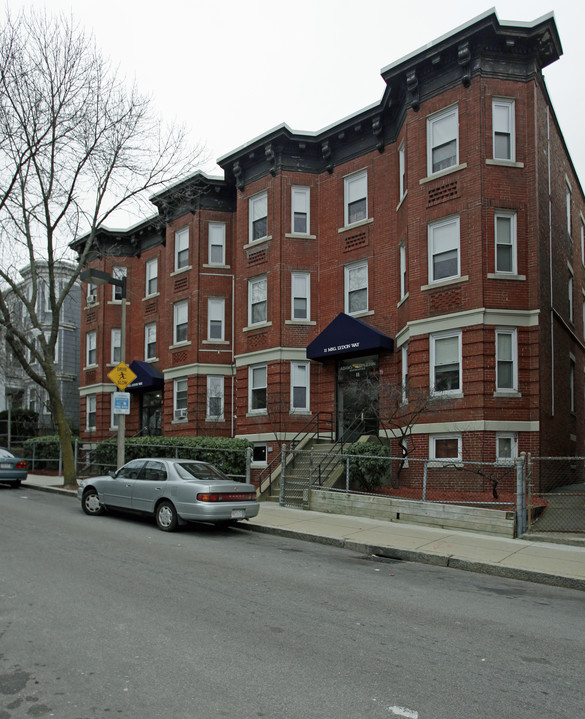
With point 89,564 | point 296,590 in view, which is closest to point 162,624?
point 296,590

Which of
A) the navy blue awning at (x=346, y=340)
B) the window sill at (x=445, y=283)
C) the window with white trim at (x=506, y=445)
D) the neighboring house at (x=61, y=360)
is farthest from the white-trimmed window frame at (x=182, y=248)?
the window with white trim at (x=506, y=445)

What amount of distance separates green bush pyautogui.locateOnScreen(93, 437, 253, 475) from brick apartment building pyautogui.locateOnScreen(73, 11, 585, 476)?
2858 mm

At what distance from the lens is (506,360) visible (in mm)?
16156

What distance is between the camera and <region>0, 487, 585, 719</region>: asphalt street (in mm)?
4426

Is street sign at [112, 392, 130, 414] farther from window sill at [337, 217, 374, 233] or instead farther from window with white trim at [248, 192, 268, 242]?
window sill at [337, 217, 374, 233]

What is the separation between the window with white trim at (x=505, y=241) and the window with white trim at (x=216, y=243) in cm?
1210

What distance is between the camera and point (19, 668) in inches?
194

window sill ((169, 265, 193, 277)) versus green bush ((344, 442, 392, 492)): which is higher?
window sill ((169, 265, 193, 277))

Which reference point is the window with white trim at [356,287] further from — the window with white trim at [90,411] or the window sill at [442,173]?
the window with white trim at [90,411]

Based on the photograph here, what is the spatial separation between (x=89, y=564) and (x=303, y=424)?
42.2 ft

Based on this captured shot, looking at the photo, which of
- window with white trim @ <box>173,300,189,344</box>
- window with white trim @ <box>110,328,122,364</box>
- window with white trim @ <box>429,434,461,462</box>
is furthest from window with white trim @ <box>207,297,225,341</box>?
window with white trim @ <box>429,434,461,462</box>

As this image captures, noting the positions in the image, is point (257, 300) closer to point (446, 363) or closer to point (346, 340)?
point (346, 340)

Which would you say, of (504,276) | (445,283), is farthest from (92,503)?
(504,276)

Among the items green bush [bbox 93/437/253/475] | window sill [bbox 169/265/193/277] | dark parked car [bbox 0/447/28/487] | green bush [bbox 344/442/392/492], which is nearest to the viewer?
green bush [bbox 344/442/392/492]
